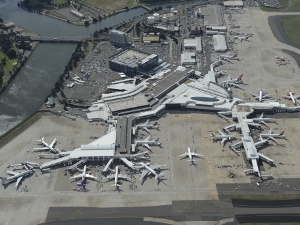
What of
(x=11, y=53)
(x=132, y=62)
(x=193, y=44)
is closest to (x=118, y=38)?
(x=132, y=62)

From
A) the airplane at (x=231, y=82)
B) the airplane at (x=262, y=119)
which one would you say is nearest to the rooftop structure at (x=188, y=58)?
the airplane at (x=231, y=82)

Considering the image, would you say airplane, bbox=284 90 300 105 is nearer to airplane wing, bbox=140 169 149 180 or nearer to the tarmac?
the tarmac

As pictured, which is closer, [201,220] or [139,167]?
[201,220]

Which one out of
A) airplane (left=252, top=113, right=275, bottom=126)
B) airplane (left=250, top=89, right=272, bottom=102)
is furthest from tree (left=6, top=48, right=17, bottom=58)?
airplane (left=252, top=113, right=275, bottom=126)

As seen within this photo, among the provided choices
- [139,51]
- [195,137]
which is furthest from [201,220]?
[139,51]

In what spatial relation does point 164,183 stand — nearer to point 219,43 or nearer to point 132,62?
point 132,62

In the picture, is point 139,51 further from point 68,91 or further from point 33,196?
point 33,196
